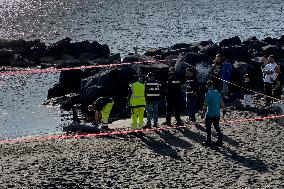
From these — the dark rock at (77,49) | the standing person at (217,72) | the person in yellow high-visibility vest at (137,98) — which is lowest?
the person in yellow high-visibility vest at (137,98)

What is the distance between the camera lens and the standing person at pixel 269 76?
2123 centimetres

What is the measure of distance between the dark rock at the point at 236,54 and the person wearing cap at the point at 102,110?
14.5m

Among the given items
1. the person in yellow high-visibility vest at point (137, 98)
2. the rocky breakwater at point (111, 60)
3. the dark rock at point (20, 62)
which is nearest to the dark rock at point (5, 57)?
the rocky breakwater at point (111, 60)

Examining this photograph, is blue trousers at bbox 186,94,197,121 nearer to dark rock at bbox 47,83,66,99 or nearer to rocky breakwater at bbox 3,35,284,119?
rocky breakwater at bbox 3,35,284,119

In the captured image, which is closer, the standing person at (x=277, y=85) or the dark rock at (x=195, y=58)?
the standing person at (x=277, y=85)

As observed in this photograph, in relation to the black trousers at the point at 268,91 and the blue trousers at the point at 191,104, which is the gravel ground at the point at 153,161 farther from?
the black trousers at the point at 268,91

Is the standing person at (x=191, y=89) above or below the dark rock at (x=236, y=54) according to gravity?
below

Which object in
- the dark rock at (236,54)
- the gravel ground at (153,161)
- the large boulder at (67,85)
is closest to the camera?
the gravel ground at (153,161)

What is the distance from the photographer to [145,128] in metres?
19.3

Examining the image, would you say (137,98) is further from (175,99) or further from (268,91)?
(268,91)

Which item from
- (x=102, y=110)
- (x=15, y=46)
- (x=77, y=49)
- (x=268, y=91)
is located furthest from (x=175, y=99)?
(x=15, y=46)

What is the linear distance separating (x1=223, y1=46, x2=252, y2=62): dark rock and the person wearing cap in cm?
1447

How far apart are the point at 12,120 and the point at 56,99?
14.9ft

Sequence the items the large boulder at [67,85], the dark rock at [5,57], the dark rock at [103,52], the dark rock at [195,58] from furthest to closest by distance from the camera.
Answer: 1. the dark rock at [103,52]
2. the dark rock at [5,57]
3. the large boulder at [67,85]
4. the dark rock at [195,58]
